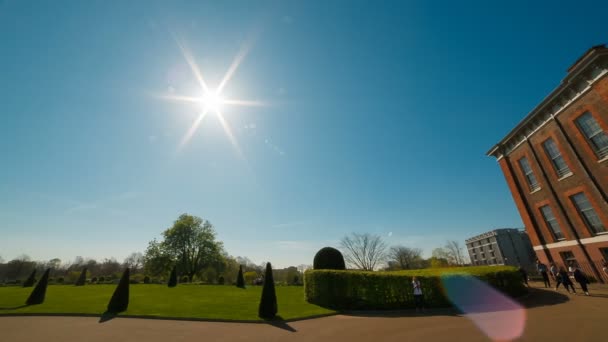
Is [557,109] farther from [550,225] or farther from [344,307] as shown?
[344,307]

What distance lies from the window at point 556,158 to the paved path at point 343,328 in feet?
34.1

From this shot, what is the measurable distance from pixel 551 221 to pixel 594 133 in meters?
8.02

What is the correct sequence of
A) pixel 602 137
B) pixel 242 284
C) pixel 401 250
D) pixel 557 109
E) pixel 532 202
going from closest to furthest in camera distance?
pixel 602 137
pixel 557 109
pixel 532 202
pixel 242 284
pixel 401 250

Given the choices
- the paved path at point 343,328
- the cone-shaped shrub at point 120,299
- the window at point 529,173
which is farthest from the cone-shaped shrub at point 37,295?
the window at point 529,173

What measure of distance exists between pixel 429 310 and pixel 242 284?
77.7 feet

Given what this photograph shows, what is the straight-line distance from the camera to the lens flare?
9.14 metres

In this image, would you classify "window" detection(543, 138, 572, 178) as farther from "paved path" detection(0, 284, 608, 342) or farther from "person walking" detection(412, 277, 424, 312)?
"person walking" detection(412, 277, 424, 312)

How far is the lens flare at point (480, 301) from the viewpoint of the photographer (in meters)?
9.14

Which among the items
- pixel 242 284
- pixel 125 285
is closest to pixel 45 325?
pixel 125 285

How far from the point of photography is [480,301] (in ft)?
41.8

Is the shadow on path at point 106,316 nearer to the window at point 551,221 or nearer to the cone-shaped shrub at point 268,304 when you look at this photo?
the cone-shaped shrub at point 268,304

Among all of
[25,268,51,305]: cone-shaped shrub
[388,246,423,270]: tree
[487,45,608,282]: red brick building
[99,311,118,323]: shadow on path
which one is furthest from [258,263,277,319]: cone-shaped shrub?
[388,246,423,270]: tree

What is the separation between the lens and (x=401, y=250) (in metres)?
78.2

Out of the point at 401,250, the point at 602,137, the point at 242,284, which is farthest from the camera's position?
the point at 401,250
